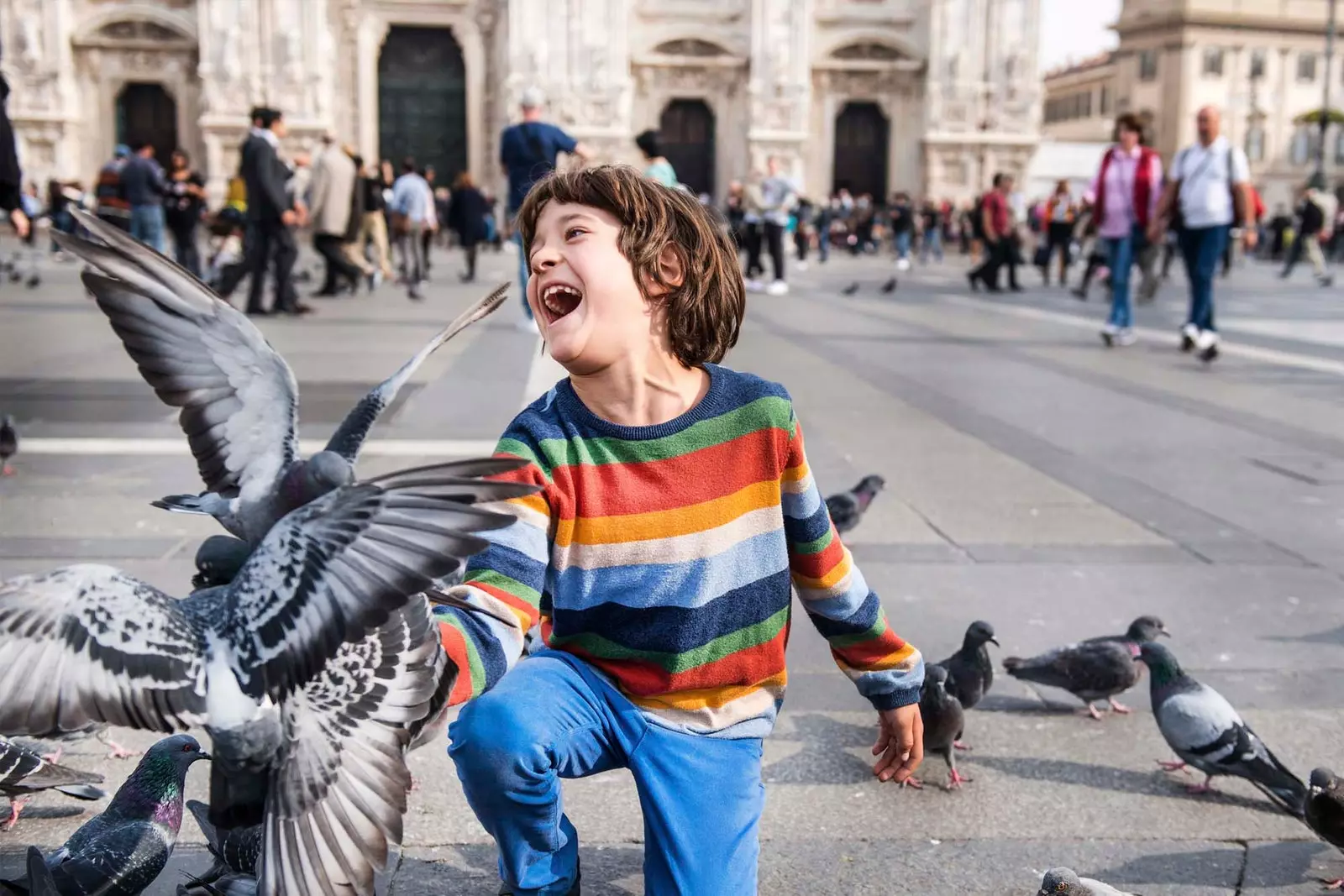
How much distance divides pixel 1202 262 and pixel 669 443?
9.37m

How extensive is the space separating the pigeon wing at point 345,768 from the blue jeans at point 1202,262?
9762 mm

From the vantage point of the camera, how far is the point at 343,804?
1625 millimetres

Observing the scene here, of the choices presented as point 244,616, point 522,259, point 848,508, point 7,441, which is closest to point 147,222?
point 7,441

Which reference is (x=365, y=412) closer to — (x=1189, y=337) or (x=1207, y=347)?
(x=1207, y=347)

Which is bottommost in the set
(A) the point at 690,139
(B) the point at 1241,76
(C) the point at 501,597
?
(C) the point at 501,597

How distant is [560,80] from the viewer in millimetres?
32281

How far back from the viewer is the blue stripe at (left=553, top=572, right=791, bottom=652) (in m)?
2.06

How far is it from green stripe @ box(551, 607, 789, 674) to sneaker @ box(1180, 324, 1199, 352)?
9.43m

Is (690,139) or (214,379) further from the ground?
(690,139)

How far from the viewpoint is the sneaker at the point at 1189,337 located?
35.0 feet

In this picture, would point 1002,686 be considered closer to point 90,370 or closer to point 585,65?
point 90,370

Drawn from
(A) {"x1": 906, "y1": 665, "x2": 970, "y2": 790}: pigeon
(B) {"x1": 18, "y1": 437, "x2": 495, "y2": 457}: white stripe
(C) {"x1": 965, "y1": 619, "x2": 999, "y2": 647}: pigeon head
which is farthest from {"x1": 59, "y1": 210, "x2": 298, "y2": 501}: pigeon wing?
(B) {"x1": 18, "y1": 437, "x2": 495, "y2": 457}: white stripe

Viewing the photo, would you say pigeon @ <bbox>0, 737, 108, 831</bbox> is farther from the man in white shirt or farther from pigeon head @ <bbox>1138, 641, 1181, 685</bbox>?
the man in white shirt

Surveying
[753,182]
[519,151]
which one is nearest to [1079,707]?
[519,151]
